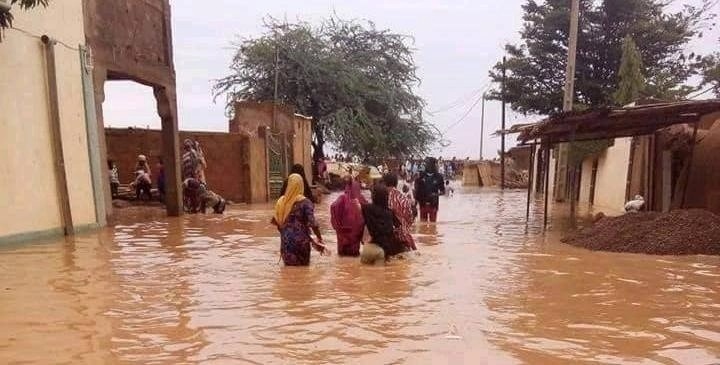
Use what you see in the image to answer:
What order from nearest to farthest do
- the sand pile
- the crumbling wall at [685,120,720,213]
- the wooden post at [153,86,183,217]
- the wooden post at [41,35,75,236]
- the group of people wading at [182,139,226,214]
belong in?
1. the sand pile
2. the wooden post at [41,35,75,236]
3. the crumbling wall at [685,120,720,213]
4. the wooden post at [153,86,183,217]
5. the group of people wading at [182,139,226,214]

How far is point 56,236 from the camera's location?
1148 centimetres

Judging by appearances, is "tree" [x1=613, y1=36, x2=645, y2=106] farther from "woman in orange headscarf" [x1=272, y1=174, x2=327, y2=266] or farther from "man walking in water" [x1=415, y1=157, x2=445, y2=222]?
"woman in orange headscarf" [x1=272, y1=174, x2=327, y2=266]

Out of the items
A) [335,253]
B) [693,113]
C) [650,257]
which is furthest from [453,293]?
[693,113]

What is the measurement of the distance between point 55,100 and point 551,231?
943 centimetres

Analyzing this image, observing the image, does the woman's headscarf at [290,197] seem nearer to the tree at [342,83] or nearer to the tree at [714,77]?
the tree at [714,77]

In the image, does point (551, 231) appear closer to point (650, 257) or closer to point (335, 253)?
point (650, 257)

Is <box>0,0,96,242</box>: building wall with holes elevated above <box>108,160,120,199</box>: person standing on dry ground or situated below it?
above

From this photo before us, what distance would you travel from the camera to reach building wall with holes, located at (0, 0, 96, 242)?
1034cm

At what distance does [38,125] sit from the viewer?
11.2 m

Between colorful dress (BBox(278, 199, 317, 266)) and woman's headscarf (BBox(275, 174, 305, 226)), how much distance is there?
55mm

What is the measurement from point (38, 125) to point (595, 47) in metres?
26.0

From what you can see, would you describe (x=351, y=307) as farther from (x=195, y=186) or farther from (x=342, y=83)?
(x=342, y=83)

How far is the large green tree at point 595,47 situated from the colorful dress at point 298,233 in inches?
964

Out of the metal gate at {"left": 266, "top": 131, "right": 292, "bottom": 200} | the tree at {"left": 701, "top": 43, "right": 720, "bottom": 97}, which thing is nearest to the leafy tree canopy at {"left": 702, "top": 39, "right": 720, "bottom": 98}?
the tree at {"left": 701, "top": 43, "right": 720, "bottom": 97}
